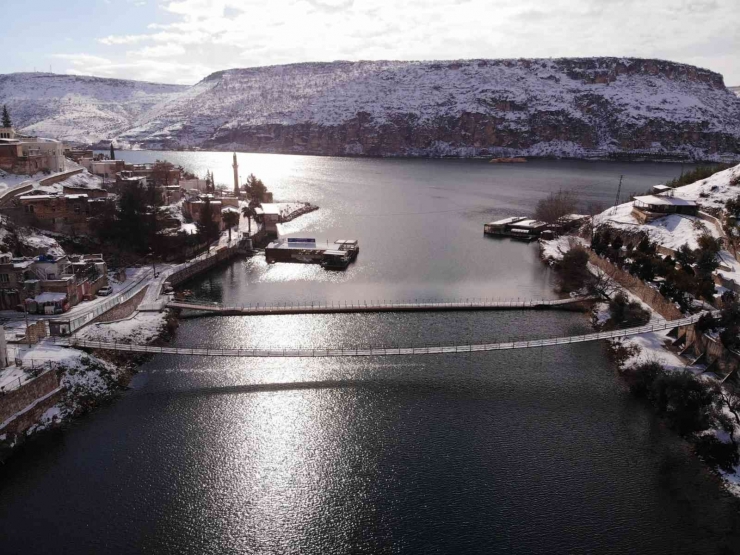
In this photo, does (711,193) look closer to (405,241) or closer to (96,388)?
(405,241)

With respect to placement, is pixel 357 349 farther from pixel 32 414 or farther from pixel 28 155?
pixel 28 155

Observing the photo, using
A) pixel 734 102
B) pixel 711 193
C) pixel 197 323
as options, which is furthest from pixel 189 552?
pixel 734 102

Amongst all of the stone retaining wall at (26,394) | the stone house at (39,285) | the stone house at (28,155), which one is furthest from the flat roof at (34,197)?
the stone retaining wall at (26,394)

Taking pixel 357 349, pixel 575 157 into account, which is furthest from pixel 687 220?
pixel 575 157

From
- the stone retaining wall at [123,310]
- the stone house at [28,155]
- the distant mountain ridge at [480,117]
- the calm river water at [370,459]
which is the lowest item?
the calm river water at [370,459]

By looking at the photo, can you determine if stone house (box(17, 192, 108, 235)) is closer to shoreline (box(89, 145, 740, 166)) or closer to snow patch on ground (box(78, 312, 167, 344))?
snow patch on ground (box(78, 312, 167, 344))

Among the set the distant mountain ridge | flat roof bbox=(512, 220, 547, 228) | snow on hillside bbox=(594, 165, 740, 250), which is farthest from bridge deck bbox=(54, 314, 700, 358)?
the distant mountain ridge

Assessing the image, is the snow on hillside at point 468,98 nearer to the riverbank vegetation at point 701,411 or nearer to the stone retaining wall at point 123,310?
the stone retaining wall at point 123,310
